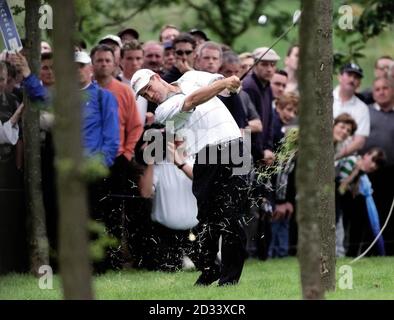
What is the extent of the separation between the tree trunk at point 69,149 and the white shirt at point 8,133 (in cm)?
729

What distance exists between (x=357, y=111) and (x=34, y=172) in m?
5.24

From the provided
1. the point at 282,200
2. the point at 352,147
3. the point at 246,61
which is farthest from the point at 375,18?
the point at 282,200

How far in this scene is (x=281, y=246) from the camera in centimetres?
1822

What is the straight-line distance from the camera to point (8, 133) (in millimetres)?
15250

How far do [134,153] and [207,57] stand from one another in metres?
1.45

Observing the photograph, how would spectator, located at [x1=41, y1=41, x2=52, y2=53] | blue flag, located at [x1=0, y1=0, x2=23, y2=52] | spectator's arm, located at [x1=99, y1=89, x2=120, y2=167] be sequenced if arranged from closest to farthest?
1. blue flag, located at [x1=0, y1=0, x2=23, y2=52]
2. spectator's arm, located at [x1=99, y1=89, x2=120, y2=167]
3. spectator, located at [x1=41, y1=41, x2=52, y2=53]

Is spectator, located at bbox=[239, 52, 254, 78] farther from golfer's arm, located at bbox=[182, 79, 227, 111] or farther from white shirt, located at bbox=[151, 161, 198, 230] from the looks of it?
golfer's arm, located at bbox=[182, 79, 227, 111]

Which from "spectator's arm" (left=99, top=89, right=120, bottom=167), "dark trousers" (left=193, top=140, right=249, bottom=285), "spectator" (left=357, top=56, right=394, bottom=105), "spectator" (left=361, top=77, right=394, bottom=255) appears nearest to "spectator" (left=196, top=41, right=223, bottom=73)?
"spectator's arm" (left=99, top=89, right=120, bottom=167)

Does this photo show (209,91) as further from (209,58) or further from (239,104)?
(209,58)

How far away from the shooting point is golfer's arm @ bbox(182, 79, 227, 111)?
1323 cm

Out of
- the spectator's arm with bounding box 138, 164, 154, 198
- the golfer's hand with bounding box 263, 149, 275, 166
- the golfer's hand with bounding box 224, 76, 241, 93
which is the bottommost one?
the spectator's arm with bounding box 138, 164, 154, 198

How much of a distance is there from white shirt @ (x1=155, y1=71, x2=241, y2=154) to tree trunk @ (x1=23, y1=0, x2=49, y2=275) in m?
1.89

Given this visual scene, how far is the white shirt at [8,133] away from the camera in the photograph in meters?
15.2
